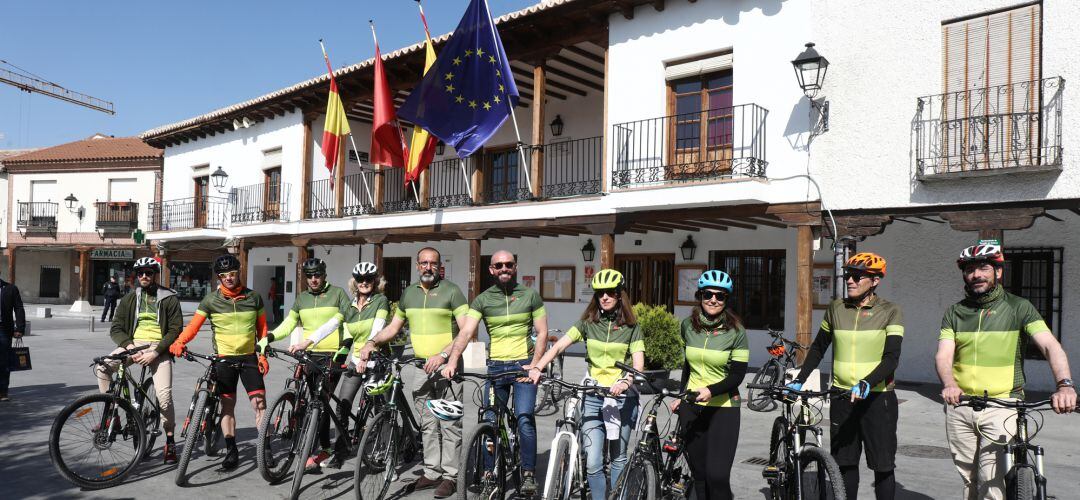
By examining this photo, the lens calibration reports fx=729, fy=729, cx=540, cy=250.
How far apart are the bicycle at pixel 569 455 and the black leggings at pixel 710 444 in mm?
561

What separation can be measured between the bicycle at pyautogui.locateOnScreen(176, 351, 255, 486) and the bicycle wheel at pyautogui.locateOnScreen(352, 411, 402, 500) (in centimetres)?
142

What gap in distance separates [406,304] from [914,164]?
782cm

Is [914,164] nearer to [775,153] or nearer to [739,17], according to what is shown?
[775,153]

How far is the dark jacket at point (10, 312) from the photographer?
841 centimetres

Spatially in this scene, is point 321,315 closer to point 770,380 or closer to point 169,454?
point 169,454

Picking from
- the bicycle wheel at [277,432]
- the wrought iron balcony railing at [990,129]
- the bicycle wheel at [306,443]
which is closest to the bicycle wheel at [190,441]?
the bicycle wheel at [277,432]

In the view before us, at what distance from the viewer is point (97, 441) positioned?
19.0ft

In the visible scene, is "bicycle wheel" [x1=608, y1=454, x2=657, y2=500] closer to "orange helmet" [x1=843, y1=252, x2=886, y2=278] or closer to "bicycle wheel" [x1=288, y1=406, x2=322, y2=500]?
"orange helmet" [x1=843, y1=252, x2=886, y2=278]

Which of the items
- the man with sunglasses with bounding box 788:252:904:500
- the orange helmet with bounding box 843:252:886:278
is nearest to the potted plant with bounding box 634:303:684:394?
the man with sunglasses with bounding box 788:252:904:500

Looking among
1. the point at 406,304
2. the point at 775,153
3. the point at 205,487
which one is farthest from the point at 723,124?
the point at 205,487

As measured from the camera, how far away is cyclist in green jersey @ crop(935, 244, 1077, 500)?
4.13 metres

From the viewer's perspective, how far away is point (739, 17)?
1150 cm

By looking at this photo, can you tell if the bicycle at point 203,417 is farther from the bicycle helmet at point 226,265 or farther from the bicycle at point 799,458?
the bicycle at point 799,458

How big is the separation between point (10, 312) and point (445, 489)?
651cm
